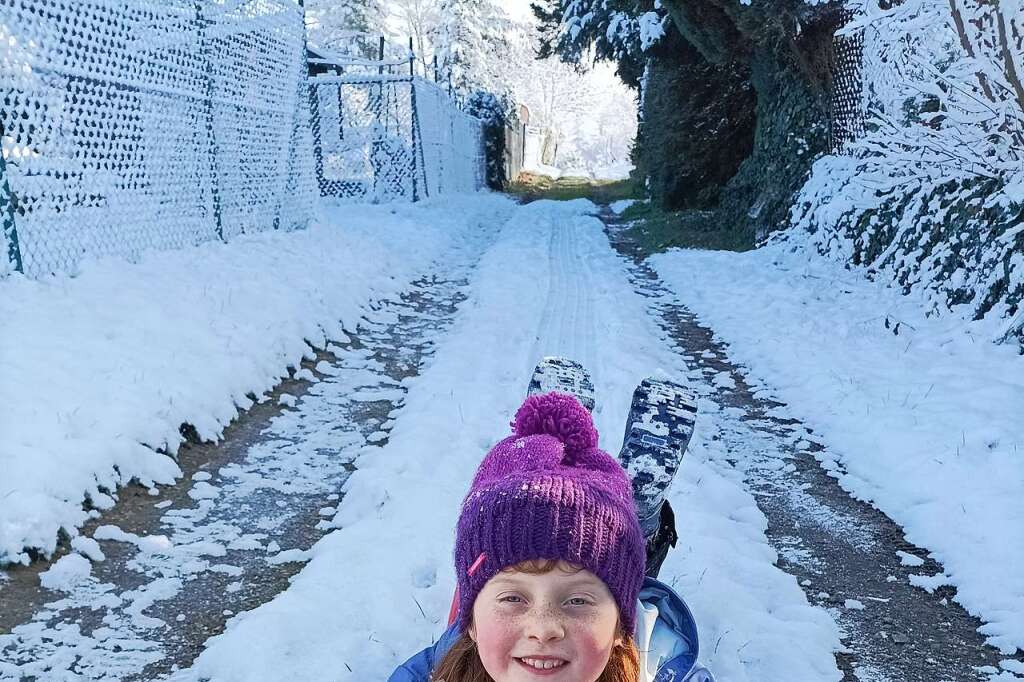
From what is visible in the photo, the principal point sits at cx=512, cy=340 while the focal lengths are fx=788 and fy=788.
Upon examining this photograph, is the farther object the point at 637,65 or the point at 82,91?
the point at 637,65

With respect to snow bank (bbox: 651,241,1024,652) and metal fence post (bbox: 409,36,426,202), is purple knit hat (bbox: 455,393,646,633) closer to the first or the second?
snow bank (bbox: 651,241,1024,652)

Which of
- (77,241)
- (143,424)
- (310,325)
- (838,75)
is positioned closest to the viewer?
(143,424)

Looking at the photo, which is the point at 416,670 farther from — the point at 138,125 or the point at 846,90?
the point at 846,90

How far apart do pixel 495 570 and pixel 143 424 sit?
3.49 metres

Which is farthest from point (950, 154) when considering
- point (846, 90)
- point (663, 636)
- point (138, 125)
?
point (138, 125)

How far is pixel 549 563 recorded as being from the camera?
1.62m

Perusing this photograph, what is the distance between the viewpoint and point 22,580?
3.31 m

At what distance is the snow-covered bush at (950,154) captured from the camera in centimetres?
589

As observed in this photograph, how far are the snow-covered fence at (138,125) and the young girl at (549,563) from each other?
17.5 ft


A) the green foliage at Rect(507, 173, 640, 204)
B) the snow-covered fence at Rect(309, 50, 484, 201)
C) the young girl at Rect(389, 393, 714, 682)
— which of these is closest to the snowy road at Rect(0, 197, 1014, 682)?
the young girl at Rect(389, 393, 714, 682)

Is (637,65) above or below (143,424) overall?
above

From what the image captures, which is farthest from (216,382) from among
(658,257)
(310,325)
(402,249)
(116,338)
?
(658,257)

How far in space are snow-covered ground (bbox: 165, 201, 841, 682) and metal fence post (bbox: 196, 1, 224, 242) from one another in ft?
11.2

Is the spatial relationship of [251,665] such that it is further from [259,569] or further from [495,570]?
[495,570]
